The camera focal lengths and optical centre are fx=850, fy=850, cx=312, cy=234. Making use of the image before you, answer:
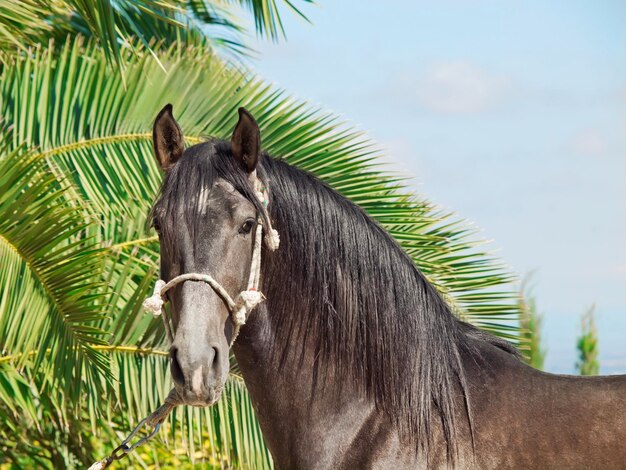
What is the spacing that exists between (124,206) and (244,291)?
3368mm

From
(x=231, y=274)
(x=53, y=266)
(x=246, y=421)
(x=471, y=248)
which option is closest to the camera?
(x=231, y=274)

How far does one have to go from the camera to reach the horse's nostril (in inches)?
98.7

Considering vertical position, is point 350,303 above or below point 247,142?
below

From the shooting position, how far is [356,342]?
9.73 feet

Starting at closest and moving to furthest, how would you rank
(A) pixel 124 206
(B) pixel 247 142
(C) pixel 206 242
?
(C) pixel 206 242 < (B) pixel 247 142 < (A) pixel 124 206

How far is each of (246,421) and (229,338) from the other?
10.3ft

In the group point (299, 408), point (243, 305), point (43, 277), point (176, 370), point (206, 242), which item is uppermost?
point (43, 277)

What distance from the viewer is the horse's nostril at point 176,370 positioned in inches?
98.7

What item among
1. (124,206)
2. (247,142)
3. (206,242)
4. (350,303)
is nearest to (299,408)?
(350,303)

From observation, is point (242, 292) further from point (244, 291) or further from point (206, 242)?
point (206, 242)

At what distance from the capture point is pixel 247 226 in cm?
277

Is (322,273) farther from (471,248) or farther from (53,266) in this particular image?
(471,248)

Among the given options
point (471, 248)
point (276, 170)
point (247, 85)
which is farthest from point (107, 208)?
point (276, 170)

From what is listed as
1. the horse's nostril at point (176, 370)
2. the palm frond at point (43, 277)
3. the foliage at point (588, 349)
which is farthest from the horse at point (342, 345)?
the foliage at point (588, 349)
